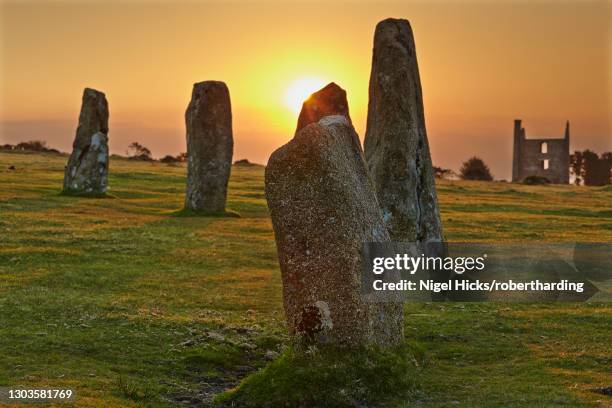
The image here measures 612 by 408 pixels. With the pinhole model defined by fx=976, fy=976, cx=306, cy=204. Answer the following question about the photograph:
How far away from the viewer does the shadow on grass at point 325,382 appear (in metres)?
12.5

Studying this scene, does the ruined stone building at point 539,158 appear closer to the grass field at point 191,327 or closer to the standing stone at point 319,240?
the grass field at point 191,327

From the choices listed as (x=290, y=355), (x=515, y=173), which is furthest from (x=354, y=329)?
(x=515, y=173)

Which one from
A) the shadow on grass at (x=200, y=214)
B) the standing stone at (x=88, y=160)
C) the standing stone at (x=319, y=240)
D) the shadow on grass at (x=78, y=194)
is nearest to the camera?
the standing stone at (x=319, y=240)

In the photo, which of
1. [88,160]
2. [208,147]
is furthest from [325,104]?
[88,160]

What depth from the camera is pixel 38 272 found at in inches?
883

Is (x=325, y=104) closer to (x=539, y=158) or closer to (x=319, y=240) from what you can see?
(x=319, y=240)

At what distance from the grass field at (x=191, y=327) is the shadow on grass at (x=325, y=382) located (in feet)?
0.64

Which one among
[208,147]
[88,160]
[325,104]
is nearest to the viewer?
[325,104]

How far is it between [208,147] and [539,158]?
4058 inches

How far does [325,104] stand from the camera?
2130cm

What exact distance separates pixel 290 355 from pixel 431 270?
10354 mm

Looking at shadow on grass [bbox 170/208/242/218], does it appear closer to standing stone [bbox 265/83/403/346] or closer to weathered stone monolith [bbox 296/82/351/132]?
weathered stone monolith [bbox 296/82/351/132]

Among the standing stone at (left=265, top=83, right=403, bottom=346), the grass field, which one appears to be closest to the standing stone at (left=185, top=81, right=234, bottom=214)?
the grass field

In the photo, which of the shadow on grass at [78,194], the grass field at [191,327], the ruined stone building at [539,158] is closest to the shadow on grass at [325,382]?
the grass field at [191,327]
